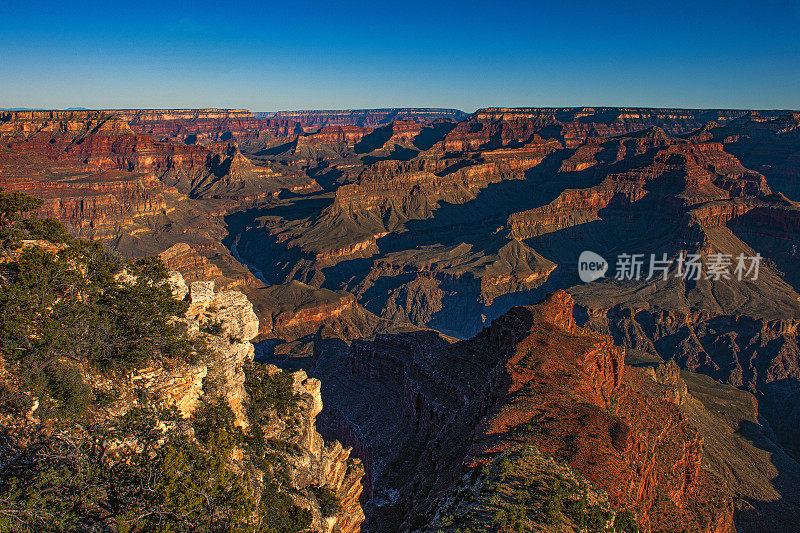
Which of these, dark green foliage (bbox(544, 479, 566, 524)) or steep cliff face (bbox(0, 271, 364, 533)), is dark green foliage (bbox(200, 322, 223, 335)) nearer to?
steep cliff face (bbox(0, 271, 364, 533))

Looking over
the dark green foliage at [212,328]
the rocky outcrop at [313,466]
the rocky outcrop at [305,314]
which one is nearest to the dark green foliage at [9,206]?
the dark green foliage at [212,328]

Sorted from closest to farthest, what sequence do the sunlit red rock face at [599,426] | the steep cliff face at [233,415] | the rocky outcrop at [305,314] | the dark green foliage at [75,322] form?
the steep cliff face at [233,415]
the dark green foliage at [75,322]
the sunlit red rock face at [599,426]
the rocky outcrop at [305,314]

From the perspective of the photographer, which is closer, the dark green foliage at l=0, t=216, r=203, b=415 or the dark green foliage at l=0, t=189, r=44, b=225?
the dark green foliage at l=0, t=216, r=203, b=415

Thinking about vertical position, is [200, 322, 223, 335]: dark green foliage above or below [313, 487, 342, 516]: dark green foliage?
above

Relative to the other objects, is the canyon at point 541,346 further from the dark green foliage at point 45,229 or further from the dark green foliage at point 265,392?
the dark green foliage at point 45,229

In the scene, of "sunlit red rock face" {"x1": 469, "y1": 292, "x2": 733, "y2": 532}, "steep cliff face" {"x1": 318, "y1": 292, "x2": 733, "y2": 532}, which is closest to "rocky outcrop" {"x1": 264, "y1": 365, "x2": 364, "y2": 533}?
"steep cliff face" {"x1": 318, "y1": 292, "x2": 733, "y2": 532}

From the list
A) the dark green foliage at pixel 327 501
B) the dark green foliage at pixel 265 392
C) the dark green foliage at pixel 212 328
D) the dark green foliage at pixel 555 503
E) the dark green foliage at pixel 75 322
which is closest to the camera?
the dark green foliage at pixel 75 322

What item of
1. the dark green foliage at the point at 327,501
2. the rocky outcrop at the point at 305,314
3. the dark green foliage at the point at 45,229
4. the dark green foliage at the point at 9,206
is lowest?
the rocky outcrop at the point at 305,314

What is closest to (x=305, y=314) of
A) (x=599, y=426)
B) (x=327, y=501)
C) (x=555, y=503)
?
(x=327, y=501)

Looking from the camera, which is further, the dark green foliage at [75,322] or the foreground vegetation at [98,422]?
the dark green foliage at [75,322]

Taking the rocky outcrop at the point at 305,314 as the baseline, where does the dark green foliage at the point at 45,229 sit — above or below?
above

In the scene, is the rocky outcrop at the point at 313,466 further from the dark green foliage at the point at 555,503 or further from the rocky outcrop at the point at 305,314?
the rocky outcrop at the point at 305,314
